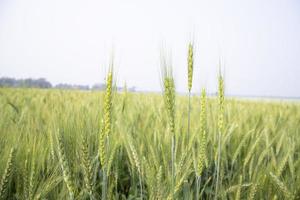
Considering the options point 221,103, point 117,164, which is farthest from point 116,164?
point 221,103

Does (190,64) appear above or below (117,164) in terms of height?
above

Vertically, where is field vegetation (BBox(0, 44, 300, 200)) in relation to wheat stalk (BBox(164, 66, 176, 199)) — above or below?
below

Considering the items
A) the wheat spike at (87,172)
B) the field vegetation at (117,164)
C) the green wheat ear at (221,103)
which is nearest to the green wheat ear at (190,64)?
the field vegetation at (117,164)

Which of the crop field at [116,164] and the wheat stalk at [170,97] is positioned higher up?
the wheat stalk at [170,97]

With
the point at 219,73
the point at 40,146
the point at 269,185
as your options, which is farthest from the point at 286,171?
the point at 40,146

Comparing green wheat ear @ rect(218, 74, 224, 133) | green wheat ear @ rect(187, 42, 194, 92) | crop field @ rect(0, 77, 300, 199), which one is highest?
green wheat ear @ rect(187, 42, 194, 92)

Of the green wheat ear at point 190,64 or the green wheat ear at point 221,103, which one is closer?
the green wheat ear at point 190,64

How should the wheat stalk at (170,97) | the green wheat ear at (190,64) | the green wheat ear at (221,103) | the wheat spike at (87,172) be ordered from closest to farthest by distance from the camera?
the wheat spike at (87,172), the wheat stalk at (170,97), the green wheat ear at (190,64), the green wheat ear at (221,103)

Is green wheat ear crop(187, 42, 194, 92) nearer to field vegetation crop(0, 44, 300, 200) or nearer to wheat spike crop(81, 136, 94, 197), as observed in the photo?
field vegetation crop(0, 44, 300, 200)

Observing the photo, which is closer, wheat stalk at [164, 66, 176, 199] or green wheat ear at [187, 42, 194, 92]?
wheat stalk at [164, 66, 176, 199]

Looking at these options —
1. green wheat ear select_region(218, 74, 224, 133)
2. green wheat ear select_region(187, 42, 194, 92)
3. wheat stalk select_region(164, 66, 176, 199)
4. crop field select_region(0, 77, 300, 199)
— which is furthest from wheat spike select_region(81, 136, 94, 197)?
green wheat ear select_region(218, 74, 224, 133)

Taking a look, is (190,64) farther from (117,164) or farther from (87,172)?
(117,164)

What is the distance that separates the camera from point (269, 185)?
3.93 ft

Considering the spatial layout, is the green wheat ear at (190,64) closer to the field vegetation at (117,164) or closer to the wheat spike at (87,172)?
the field vegetation at (117,164)
